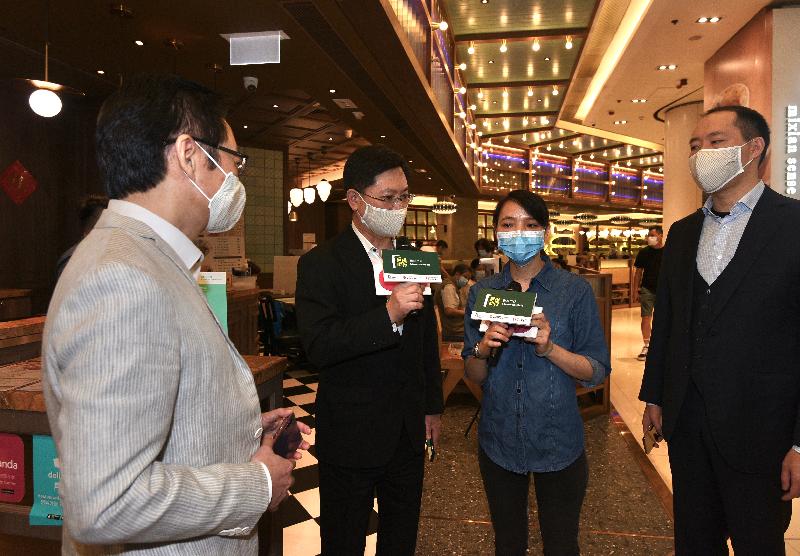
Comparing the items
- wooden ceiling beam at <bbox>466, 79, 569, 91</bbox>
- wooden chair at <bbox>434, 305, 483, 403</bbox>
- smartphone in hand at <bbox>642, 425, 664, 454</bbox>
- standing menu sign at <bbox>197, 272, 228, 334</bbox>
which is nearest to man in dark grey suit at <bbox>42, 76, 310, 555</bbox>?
standing menu sign at <bbox>197, 272, 228, 334</bbox>

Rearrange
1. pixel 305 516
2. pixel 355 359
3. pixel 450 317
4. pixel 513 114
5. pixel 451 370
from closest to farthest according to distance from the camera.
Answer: pixel 355 359
pixel 305 516
pixel 451 370
pixel 450 317
pixel 513 114

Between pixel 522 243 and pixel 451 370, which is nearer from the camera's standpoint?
pixel 522 243

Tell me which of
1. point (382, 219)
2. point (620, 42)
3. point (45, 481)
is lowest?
point (45, 481)

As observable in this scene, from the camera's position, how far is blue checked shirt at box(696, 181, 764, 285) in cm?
178

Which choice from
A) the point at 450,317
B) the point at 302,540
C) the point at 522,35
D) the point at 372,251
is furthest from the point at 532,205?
the point at 522,35

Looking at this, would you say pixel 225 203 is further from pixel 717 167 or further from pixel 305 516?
pixel 305 516

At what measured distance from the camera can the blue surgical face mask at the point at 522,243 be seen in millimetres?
1861

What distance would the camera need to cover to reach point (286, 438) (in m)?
1.18

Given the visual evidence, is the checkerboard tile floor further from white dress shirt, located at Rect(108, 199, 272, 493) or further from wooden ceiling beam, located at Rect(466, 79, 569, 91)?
wooden ceiling beam, located at Rect(466, 79, 569, 91)

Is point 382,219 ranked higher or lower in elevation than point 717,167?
lower

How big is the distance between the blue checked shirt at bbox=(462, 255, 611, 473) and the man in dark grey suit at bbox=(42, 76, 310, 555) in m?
0.97

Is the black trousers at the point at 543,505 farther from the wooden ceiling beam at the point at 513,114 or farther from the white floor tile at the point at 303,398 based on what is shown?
the wooden ceiling beam at the point at 513,114

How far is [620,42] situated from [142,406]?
8.51m

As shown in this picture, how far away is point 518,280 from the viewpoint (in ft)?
6.45
